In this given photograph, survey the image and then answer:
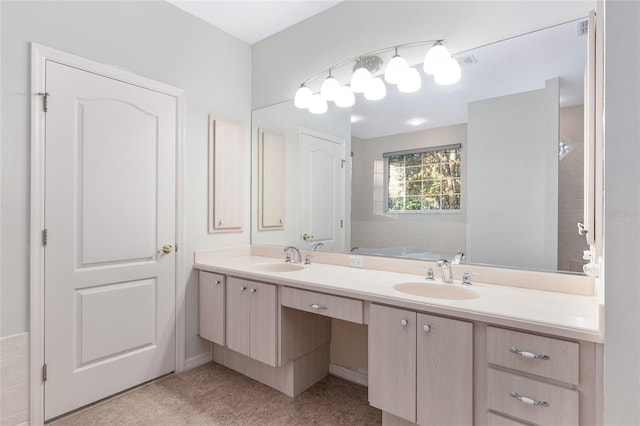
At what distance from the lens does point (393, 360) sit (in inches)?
57.9

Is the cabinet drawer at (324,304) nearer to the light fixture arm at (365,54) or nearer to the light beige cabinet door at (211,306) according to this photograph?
the light beige cabinet door at (211,306)

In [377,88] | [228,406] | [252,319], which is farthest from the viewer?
[377,88]

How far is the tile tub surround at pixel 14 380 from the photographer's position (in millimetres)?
1607

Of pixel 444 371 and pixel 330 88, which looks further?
pixel 330 88

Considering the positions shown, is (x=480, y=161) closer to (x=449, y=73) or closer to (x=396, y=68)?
(x=449, y=73)

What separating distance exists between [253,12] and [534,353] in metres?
2.72

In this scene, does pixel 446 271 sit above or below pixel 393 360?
above

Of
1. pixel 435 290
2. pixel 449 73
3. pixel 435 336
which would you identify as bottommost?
pixel 435 336

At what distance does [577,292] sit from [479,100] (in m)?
1.10

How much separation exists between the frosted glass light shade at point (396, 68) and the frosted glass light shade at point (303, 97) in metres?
0.71

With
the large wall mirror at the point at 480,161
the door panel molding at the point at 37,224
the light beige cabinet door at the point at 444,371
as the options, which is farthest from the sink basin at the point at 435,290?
the door panel molding at the point at 37,224

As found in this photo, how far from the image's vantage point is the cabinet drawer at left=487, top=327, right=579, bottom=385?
42.8 inches

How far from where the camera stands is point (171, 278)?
2.32 m

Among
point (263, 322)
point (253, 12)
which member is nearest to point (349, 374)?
point (263, 322)
